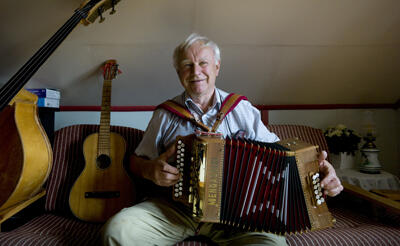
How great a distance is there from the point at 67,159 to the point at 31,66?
2.32 feet

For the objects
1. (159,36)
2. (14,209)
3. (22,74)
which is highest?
(159,36)

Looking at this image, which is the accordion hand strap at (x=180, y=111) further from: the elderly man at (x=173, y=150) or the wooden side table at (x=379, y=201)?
the wooden side table at (x=379, y=201)

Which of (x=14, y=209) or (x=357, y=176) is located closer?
(x=14, y=209)

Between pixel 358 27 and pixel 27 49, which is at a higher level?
pixel 358 27

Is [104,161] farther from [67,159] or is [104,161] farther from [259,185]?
[259,185]

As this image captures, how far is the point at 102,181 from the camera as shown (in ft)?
Answer: 5.04

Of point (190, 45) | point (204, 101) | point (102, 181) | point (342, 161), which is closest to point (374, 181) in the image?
point (342, 161)

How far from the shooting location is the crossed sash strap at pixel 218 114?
1.28 m

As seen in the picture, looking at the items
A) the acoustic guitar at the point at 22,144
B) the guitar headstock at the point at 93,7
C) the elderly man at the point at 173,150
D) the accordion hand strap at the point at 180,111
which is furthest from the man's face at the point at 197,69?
the acoustic guitar at the point at 22,144

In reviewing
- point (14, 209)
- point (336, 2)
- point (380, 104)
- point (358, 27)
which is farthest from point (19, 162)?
point (380, 104)

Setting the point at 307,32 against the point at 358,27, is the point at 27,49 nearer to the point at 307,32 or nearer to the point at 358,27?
the point at 307,32

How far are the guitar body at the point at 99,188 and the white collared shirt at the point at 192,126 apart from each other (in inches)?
10.2

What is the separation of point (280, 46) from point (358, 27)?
1.99ft

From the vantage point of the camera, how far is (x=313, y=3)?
1.75 meters
